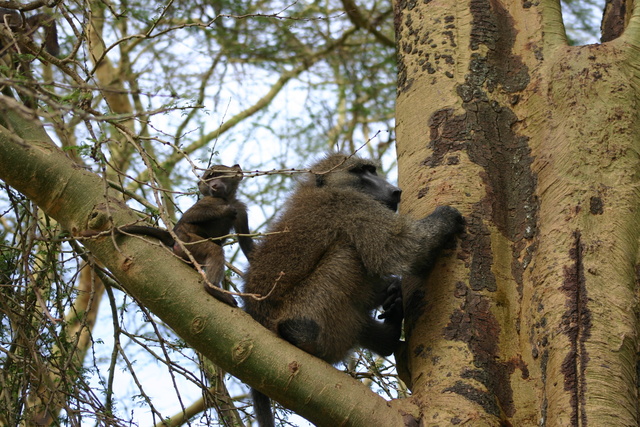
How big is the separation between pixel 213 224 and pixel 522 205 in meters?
2.19

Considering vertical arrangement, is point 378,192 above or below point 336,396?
above

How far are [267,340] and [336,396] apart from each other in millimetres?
404

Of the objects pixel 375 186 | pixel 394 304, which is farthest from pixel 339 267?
pixel 375 186

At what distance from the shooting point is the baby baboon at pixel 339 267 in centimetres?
406

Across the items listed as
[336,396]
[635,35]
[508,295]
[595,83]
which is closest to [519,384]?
[508,295]

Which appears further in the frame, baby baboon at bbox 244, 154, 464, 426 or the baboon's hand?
the baboon's hand

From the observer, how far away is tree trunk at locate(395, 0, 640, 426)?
3338mm

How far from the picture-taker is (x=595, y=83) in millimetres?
4055

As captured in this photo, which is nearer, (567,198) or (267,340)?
(267,340)

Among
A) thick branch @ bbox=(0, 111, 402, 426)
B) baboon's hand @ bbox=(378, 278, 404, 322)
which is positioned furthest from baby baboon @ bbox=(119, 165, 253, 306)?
baboon's hand @ bbox=(378, 278, 404, 322)

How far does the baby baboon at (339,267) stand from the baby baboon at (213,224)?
0.24 metres

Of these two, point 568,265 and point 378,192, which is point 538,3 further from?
point 568,265

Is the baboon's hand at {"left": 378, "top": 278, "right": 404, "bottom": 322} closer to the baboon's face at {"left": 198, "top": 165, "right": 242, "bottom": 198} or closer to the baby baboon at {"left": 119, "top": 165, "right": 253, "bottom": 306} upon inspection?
the baby baboon at {"left": 119, "top": 165, "right": 253, "bottom": 306}

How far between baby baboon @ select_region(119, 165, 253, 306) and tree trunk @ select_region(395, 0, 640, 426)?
4.11 feet
